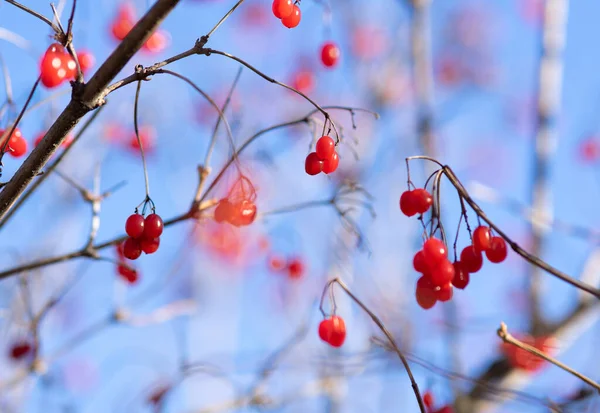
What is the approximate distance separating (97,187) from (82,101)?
39.2 inches

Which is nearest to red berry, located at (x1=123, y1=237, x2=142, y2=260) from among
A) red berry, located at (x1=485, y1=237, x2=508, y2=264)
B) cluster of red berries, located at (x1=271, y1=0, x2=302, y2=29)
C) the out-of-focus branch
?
cluster of red berries, located at (x1=271, y1=0, x2=302, y2=29)

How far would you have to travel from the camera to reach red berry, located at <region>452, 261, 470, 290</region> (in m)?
1.67

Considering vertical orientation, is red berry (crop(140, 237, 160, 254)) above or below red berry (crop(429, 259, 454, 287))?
above

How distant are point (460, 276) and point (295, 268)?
1728 millimetres

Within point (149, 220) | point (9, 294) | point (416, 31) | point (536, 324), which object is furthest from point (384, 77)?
point (149, 220)

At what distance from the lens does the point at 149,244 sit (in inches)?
65.4

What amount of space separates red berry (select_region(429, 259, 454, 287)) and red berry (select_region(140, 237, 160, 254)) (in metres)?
0.76

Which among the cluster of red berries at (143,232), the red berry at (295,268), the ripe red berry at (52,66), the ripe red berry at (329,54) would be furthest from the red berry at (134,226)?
the red berry at (295,268)

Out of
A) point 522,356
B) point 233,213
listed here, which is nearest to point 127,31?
point 233,213

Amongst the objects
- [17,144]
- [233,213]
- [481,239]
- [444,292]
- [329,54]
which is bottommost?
[444,292]

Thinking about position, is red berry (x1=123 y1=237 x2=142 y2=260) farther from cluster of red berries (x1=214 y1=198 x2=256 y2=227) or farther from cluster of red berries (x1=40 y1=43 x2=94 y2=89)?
cluster of red berries (x1=40 y1=43 x2=94 y2=89)

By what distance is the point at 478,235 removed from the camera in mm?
1633

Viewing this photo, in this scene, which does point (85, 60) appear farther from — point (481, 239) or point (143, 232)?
point (481, 239)

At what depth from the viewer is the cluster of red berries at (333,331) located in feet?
6.75
